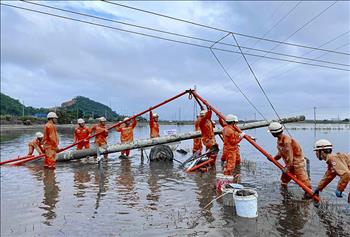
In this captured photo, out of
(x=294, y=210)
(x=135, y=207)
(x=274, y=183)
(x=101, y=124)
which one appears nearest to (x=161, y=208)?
(x=135, y=207)

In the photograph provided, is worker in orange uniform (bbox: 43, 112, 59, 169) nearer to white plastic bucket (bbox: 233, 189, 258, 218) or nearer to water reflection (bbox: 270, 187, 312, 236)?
white plastic bucket (bbox: 233, 189, 258, 218)

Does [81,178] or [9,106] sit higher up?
[9,106]

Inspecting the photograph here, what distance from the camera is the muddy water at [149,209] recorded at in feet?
19.7

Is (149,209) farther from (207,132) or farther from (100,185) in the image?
(207,132)

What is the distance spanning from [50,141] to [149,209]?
6.82m

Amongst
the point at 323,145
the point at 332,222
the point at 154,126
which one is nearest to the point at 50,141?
the point at 154,126

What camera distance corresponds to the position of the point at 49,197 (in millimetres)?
8453

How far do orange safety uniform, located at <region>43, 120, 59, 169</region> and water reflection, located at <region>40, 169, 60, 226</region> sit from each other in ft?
3.01

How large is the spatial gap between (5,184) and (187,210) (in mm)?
6470

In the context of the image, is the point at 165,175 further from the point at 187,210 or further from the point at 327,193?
the point at 327,193

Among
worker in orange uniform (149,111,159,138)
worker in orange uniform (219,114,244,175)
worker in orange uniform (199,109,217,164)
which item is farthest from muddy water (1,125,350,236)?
worker in orange uniform (149,111,159,138)

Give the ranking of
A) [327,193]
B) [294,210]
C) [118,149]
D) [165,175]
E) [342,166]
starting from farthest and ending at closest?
[118,149] < [165,175] < [327,193] < [294,210] < [342,166]

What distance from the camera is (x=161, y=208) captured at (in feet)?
24.2

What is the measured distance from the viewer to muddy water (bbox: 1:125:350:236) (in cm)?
599
